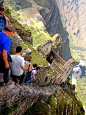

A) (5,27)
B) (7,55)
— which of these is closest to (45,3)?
(5,27)

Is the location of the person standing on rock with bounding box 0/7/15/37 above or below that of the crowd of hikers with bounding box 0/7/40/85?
above

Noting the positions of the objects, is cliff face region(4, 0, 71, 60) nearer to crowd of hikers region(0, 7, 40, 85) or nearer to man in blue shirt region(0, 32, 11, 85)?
crowd of hikers region(0, 7, 40, 85)

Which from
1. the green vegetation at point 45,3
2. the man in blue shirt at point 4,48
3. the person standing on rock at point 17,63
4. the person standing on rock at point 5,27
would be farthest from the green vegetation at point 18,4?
the man in blue shirt at point 4,48

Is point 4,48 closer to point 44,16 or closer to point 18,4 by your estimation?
point 18,4

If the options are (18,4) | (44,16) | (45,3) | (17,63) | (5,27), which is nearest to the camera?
(5,27)

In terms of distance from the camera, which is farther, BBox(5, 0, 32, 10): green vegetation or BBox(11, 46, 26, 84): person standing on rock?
BBox(5, 0, 32, 10): green vegetation

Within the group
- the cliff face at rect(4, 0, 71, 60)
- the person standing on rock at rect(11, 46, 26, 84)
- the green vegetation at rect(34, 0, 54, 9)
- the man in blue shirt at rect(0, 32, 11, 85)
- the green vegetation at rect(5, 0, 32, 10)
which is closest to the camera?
the man in blue shirt at rect(0, 32, 11, 85)

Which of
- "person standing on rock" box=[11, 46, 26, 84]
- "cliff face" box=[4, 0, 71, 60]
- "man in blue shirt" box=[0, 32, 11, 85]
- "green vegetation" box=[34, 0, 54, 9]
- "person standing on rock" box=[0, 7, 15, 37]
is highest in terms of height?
"green vegetation" box=[34, 0, 54, 9]

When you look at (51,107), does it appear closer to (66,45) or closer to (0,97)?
(0,97)

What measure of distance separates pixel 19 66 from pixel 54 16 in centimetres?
15299

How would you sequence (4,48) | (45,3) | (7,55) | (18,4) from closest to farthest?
(4,48)
(7,55)
(18,4)
(45,3)

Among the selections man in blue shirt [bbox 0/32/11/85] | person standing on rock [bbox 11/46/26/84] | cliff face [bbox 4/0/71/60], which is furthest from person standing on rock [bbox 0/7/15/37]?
cliff face [bbox 4/0/71/60]

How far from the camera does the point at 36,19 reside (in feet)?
302

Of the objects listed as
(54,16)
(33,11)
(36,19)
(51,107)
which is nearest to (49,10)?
(54,16)
